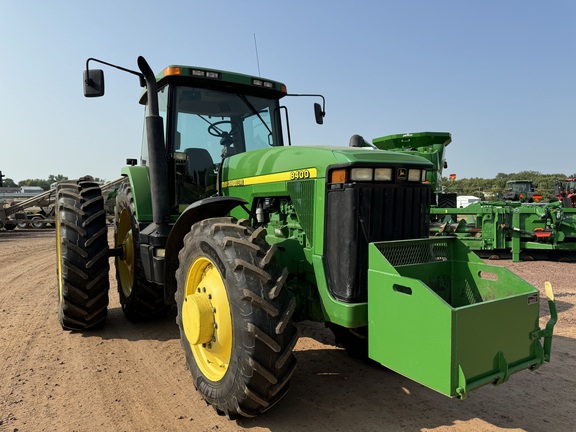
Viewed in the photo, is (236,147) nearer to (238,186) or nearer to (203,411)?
(238,186)

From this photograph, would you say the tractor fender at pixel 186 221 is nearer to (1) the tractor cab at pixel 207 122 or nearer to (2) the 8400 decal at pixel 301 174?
(2) the 8400 decal at pixel 301 174

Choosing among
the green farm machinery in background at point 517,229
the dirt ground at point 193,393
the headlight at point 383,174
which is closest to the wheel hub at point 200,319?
the dirt ground at point 193,393

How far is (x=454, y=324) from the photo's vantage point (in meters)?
2.04

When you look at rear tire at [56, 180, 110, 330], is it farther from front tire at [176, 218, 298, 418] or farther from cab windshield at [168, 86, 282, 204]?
front tire at [176, 218, 298, 418]

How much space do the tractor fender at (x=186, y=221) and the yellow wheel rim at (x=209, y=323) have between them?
17.3 inches

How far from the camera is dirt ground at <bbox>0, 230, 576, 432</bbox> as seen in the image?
2.80m

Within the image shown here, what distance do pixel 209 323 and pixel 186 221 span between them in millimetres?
888

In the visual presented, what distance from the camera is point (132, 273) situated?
188 inches

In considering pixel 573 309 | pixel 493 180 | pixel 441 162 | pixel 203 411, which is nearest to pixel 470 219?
pixel 441 162

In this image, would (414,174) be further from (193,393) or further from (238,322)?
(193,393)

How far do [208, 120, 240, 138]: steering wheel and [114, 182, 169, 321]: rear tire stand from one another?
1129mm

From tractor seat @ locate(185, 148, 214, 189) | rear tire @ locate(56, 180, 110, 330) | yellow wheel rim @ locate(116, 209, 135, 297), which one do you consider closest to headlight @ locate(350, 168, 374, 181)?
tractor seat @ locate(185, 148, 214, 189)

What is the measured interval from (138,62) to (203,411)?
2991mm

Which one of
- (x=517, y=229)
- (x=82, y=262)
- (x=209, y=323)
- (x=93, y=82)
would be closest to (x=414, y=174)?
(x=209, y=323)
